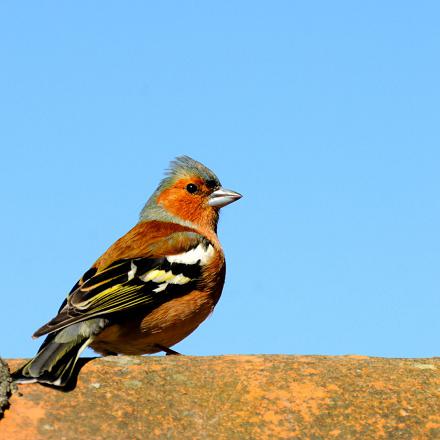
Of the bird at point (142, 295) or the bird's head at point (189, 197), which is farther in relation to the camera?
the bird's head at point (189, 197)

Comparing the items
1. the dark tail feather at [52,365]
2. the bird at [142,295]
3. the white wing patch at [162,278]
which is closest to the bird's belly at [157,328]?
the bird at [142,295]

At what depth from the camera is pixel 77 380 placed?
4055mm

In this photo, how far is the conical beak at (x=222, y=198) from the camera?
24.8 ft

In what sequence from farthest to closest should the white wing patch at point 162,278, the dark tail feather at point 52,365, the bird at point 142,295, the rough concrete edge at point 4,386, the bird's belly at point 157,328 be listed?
the white wing patch at point 162,278, the bird's belly at point 157,328, the bird at point 142,295, the dark tail feather at point 52,365, the rough concrete edge at point 4,386

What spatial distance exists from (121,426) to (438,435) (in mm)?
1511

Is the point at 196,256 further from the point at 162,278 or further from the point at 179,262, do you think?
the point at 162,278

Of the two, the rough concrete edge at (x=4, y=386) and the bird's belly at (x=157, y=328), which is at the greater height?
the bird's belly at (x=157, y=328)

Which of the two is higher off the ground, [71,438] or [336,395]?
[336,395]

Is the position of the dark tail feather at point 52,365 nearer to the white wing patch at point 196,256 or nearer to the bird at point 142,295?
the bird at point 142,295

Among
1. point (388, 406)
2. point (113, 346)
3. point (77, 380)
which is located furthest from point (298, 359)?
point (113, 346)

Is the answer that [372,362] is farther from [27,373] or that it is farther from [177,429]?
[27,373]

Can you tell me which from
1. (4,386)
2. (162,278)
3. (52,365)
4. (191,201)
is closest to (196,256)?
(162,278)

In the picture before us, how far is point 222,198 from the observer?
24.8 ft

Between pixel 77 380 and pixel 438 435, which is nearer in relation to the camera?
pixel 438 435
